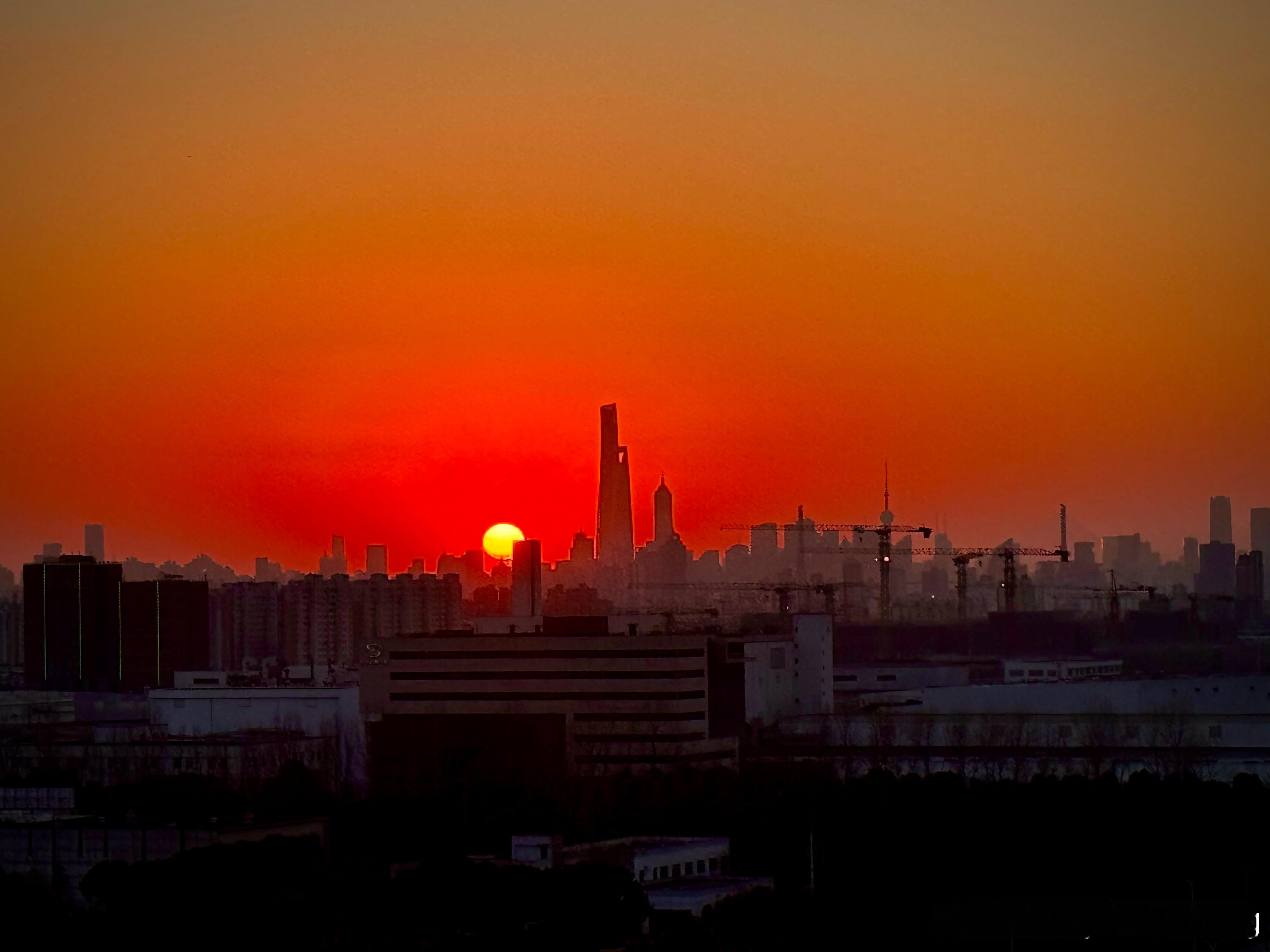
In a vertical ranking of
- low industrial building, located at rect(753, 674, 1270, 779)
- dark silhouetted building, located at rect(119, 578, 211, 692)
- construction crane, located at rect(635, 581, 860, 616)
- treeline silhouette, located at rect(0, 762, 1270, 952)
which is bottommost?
treeline silhouette, located at rect(0, 762, 1270, 952)

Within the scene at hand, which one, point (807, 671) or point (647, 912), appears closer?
point (647, 912)

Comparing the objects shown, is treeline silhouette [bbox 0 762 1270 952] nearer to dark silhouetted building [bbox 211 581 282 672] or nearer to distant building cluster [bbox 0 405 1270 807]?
distant building cluster [bbox 0 405 1270 807]

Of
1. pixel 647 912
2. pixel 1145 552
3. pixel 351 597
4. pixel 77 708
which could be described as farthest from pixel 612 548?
pixel 647 912

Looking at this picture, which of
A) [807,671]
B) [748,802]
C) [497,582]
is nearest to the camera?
[748,802]

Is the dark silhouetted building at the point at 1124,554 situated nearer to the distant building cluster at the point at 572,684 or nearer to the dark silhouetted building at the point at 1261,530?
the dark silhouetted building at the point at 1261,530

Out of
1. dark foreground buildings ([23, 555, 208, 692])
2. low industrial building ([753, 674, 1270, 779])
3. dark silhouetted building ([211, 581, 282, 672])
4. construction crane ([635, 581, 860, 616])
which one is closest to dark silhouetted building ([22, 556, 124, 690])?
dark foreground buildings ([23, 555, 208, 692])

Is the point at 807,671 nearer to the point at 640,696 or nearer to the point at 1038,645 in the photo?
the point at 640,696
